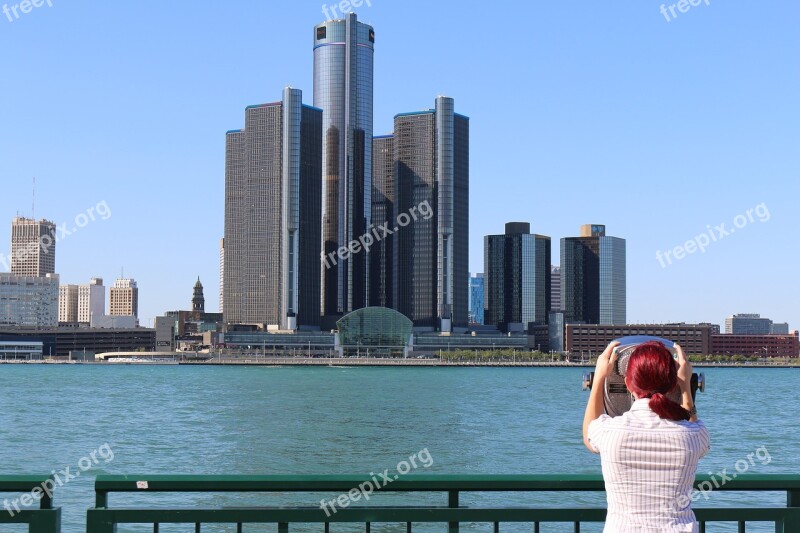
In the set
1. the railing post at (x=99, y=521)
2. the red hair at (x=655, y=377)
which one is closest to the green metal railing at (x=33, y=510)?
the railing post at (x=99, y=521)

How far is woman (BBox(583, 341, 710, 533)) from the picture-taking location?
5.17 meters

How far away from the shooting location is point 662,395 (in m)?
5.14

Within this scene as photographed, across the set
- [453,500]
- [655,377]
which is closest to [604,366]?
[655,377]

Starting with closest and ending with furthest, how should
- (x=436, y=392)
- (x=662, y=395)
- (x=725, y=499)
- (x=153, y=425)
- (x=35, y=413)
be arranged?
(x=662, y=395) → (x=725, y=499) → (x=153, y=425) → (x=35, y=413) → (x=436, y=392)

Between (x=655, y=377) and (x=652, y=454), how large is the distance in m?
0.44

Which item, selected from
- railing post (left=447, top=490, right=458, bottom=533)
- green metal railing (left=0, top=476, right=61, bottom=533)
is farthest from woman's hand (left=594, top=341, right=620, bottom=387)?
green metal railing (left=0, top=476, right=61, bottom=533)

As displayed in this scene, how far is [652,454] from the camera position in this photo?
518 cm

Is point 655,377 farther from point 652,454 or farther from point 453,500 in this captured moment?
point 453,500

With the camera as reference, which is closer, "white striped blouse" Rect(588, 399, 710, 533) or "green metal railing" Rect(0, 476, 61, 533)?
"white striped blouse" Rect(588, 399, 710, 533)

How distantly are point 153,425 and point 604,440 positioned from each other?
61380 mm

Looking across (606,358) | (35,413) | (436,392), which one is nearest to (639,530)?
(606,358)

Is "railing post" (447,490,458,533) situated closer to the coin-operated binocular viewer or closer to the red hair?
the coin-operated binocular viewer

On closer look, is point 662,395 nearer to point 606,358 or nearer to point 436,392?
point 606,358

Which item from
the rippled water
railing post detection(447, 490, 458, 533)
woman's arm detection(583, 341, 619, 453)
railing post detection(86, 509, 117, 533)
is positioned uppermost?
woman's arm detection(583, 341, 619, 453)
